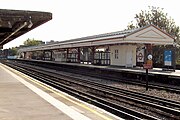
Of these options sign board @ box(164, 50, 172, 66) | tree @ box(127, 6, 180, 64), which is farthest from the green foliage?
sign board @ box(164, 50, 172, 66)

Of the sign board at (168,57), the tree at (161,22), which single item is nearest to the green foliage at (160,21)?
the tree at (161,22)

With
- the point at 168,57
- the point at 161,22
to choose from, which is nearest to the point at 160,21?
the point at 161,22

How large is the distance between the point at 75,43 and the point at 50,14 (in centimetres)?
2509

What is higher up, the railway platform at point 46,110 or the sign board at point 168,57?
the sign board at point 168,57

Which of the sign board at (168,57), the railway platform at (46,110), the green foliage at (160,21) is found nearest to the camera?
the railway platform at (46,110)

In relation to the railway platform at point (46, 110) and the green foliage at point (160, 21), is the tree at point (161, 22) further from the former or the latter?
the railway platform at point (46, 110)

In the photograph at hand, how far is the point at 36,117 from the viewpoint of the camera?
7500 millimetres

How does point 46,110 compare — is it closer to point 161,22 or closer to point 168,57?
point 168,57

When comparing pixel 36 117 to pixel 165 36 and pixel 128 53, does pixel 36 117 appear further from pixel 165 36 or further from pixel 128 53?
pixel 165 36

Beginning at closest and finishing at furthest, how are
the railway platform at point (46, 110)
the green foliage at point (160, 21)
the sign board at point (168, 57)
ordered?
the railway platform at point (46, 110)
the sign board at point (168, 57)
the green foliage at point (160, 21)

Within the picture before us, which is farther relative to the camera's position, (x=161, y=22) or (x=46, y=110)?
(x=161, y=22)

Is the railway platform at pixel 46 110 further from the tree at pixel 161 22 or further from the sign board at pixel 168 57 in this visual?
the tree at pixel 161 22

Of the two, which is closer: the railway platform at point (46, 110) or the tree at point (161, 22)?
the railway platform at point (46, 110)

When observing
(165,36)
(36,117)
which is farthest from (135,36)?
(36,117)
